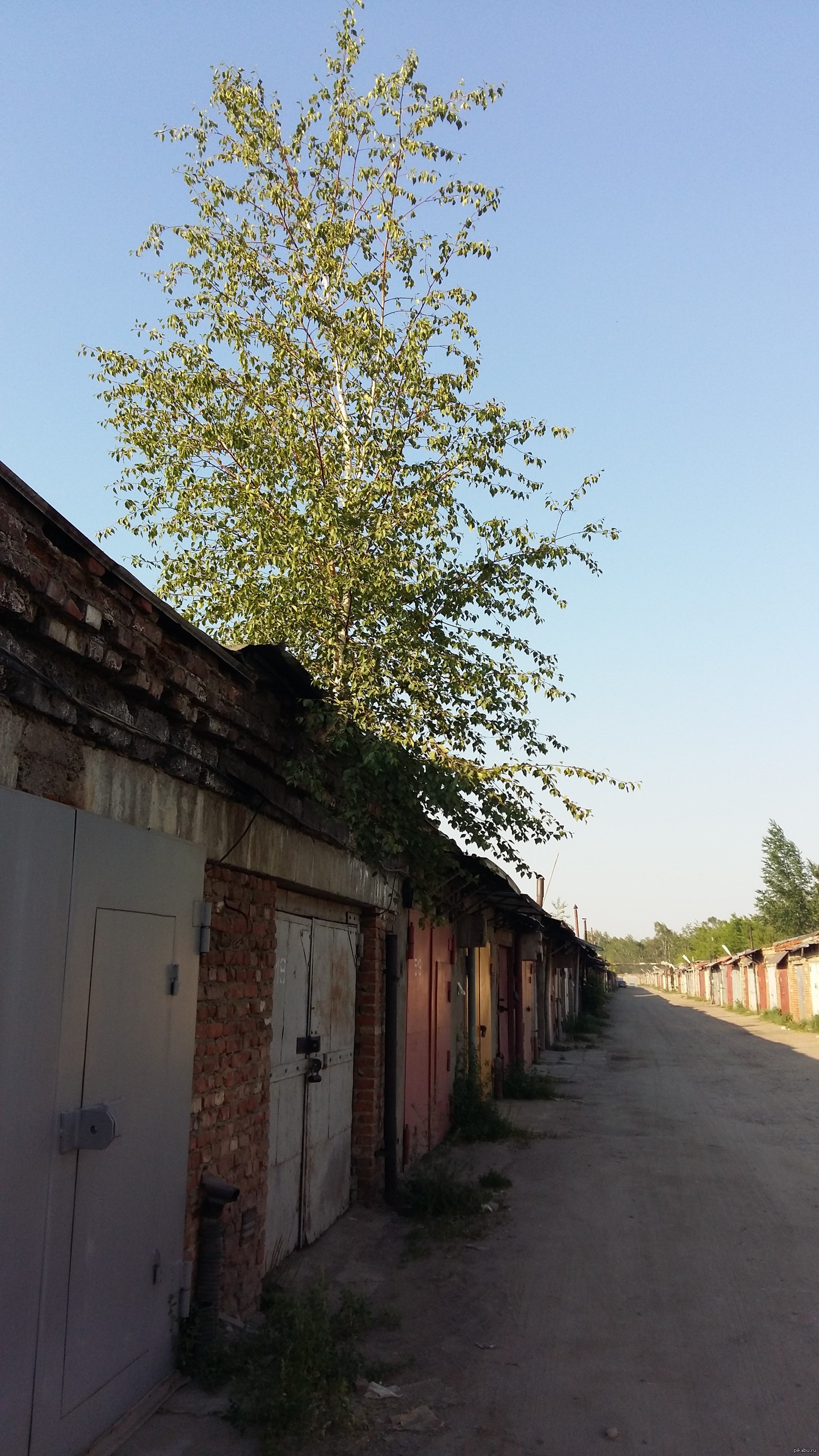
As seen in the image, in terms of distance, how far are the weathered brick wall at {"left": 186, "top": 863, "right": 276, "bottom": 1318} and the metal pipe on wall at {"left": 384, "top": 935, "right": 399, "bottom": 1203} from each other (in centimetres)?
259

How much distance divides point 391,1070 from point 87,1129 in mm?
5018

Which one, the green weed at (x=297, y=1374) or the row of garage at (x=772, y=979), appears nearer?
the green weed at (x=297, y=1374)

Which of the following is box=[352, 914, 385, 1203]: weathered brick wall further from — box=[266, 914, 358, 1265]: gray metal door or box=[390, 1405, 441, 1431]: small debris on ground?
box=[390, 1405, 441, 1431]: small debris on ground

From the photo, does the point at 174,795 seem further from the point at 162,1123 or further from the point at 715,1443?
the point at 715,1443

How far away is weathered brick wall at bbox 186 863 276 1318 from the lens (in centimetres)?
463

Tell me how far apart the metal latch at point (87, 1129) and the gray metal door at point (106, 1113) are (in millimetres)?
12

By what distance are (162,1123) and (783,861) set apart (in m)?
70.0

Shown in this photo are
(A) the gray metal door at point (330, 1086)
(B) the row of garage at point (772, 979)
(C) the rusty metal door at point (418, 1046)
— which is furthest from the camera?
(B) the row of garage at point (772, 979)

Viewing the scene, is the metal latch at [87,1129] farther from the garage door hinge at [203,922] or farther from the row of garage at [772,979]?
the row of garage at [772,979]

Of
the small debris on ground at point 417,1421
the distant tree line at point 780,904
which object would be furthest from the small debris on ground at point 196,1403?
A: the distant tree line at point 780,904

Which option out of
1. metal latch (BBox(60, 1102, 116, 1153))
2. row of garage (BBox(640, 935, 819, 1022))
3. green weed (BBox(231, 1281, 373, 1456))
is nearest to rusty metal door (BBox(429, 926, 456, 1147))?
green weed (BBox(231, 1281, 373, 1456))

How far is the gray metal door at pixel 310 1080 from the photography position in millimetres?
5871

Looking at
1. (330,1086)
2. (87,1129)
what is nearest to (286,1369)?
(87,1129)

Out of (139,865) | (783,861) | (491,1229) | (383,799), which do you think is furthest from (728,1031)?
(783,861)
